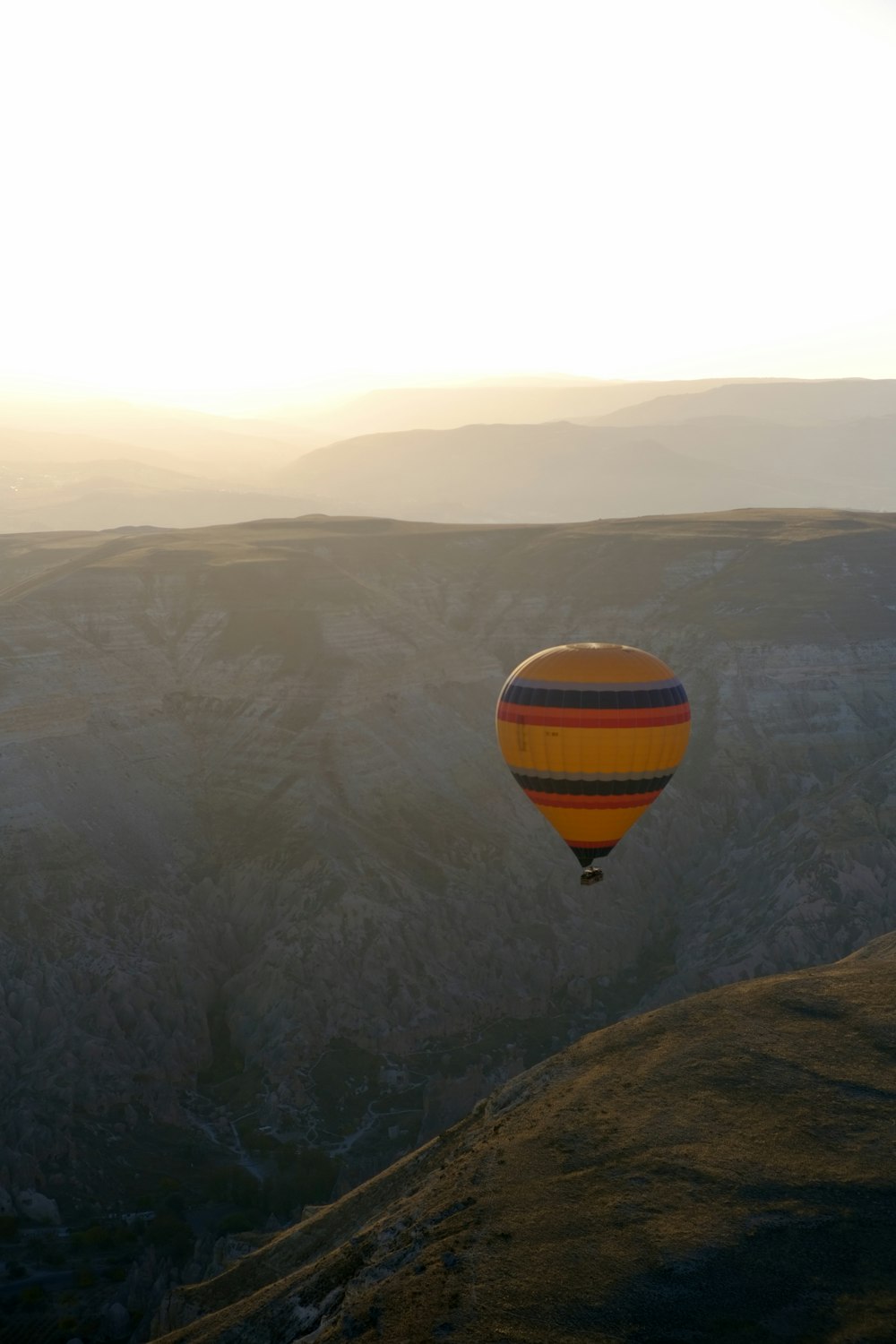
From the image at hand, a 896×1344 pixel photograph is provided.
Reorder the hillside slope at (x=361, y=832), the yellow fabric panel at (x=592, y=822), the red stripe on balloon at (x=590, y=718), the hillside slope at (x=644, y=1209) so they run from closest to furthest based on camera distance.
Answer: the hillside slope at (x=644, y=1209) < the red stripe on balloon at (x=590, y=718) < the yellow fabric panel at (x=592, y=822) < the hillside slope at (x=361, y=832)

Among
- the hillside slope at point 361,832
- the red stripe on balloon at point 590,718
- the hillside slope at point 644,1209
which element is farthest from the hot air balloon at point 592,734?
the hillside slope at point 361,832

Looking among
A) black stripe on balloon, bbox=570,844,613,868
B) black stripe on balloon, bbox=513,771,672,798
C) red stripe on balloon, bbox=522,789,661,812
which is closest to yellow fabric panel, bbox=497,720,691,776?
black stripe on balloon, bbox=513,771,672,798

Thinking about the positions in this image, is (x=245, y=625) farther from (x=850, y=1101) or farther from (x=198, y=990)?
(x=850, y=1101)

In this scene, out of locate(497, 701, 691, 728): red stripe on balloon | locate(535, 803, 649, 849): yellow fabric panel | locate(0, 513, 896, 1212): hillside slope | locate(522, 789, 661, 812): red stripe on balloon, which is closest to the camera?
locate(497, 701, 691, 728): red stripe on balloon

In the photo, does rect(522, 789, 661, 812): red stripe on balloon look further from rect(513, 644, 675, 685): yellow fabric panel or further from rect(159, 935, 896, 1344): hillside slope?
rect(159, 935, 896, 1344): hillside slope

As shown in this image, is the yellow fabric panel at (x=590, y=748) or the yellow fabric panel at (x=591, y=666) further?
the yellow fabric panel at (x=591, y=666)

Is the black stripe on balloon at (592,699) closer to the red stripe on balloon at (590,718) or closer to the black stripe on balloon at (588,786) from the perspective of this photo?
the red stripe on balloon at (590,718)

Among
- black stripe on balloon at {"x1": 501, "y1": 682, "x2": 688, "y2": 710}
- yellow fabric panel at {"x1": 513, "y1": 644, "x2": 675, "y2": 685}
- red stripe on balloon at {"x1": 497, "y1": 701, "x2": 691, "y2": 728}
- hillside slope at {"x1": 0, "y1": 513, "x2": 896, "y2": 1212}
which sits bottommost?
hillside slope at {"x1": 0, "y1": 513, "x2": 896, "y2": 1212}
